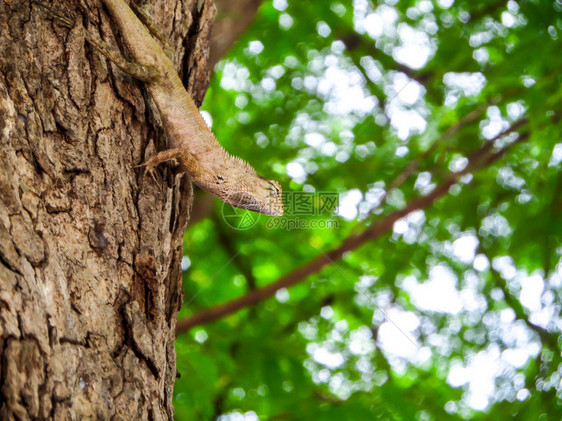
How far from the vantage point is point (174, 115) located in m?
3.09

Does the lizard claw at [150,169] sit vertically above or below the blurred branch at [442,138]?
below

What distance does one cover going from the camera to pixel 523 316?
5977mm

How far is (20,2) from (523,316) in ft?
18.5

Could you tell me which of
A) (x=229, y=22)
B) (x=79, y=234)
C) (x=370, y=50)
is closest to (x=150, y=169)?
(x=79, y=234)

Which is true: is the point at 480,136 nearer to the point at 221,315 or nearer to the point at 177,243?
the point at 221,315

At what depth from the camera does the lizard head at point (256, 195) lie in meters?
3.75

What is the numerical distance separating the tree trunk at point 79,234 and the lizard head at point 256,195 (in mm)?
819

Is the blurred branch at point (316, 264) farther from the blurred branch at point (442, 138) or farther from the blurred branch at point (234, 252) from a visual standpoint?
the blurred branch at point (234, 252)

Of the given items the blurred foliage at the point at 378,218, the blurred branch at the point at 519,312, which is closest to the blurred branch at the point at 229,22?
the blurred foliage at the point at 378,218

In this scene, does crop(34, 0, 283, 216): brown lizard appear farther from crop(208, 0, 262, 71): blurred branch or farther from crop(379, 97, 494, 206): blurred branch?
crop(379, 97, 494, 206): blurred branch

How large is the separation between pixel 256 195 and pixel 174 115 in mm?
935

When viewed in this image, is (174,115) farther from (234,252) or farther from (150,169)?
(234,252)

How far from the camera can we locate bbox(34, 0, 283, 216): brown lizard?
2.88 metres

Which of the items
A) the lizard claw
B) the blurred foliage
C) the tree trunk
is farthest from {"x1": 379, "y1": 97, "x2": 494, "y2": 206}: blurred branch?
the lizard claw
